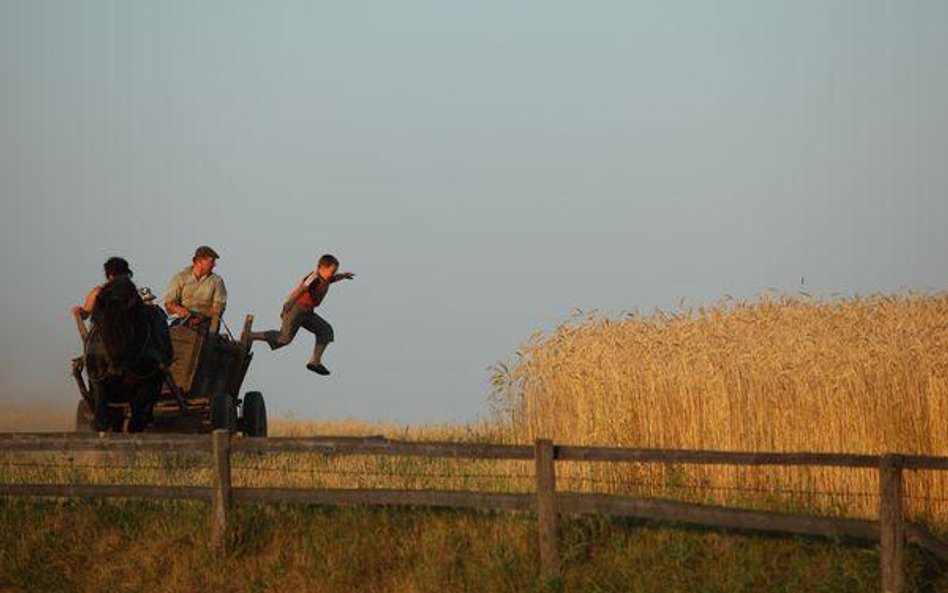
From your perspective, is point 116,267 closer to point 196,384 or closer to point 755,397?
point 196,384

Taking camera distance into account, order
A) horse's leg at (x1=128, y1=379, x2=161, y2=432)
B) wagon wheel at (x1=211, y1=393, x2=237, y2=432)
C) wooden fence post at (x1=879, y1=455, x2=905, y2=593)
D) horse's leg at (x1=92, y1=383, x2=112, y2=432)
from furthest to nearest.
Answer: wagon wheel at (x1=211, y1=393, x2=237, y2=432), horse's leg at (x1=128, y1=379, x2=161, y2=432), horse's leg at (x1=92, y1=383, x2=112, y2=432), wooden fence post at (x1=879, y1=455, x2=905, y2=593)

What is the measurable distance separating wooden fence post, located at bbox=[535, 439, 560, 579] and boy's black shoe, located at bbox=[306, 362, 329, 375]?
9.71 m

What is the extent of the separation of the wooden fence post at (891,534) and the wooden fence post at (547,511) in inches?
106

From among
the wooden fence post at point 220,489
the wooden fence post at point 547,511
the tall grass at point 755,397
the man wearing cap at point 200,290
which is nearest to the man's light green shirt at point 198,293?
the man wearing cap at point 200,290

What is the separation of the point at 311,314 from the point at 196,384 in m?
2.27

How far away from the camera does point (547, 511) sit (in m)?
13.3

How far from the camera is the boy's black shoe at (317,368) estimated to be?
22641 mm

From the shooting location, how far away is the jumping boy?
72.0ft

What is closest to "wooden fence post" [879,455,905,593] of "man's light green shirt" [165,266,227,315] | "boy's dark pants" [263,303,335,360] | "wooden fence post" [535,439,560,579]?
"wooden fence post" [535,439,560,579]

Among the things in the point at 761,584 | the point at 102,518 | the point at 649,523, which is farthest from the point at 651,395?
the point at 102,518

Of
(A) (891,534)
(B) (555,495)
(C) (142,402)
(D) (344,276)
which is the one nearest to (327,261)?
(D) (344,276)

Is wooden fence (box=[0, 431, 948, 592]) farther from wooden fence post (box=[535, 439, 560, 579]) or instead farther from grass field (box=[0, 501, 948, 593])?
grass field (box=[0, 501, 948, 593])

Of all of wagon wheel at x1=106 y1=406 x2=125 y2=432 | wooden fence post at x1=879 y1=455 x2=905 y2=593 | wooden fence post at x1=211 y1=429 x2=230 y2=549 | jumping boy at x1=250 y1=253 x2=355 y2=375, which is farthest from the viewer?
jumping boy at x1=250 y1=253 x2=355 y2=375

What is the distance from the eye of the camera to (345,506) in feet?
49.9
